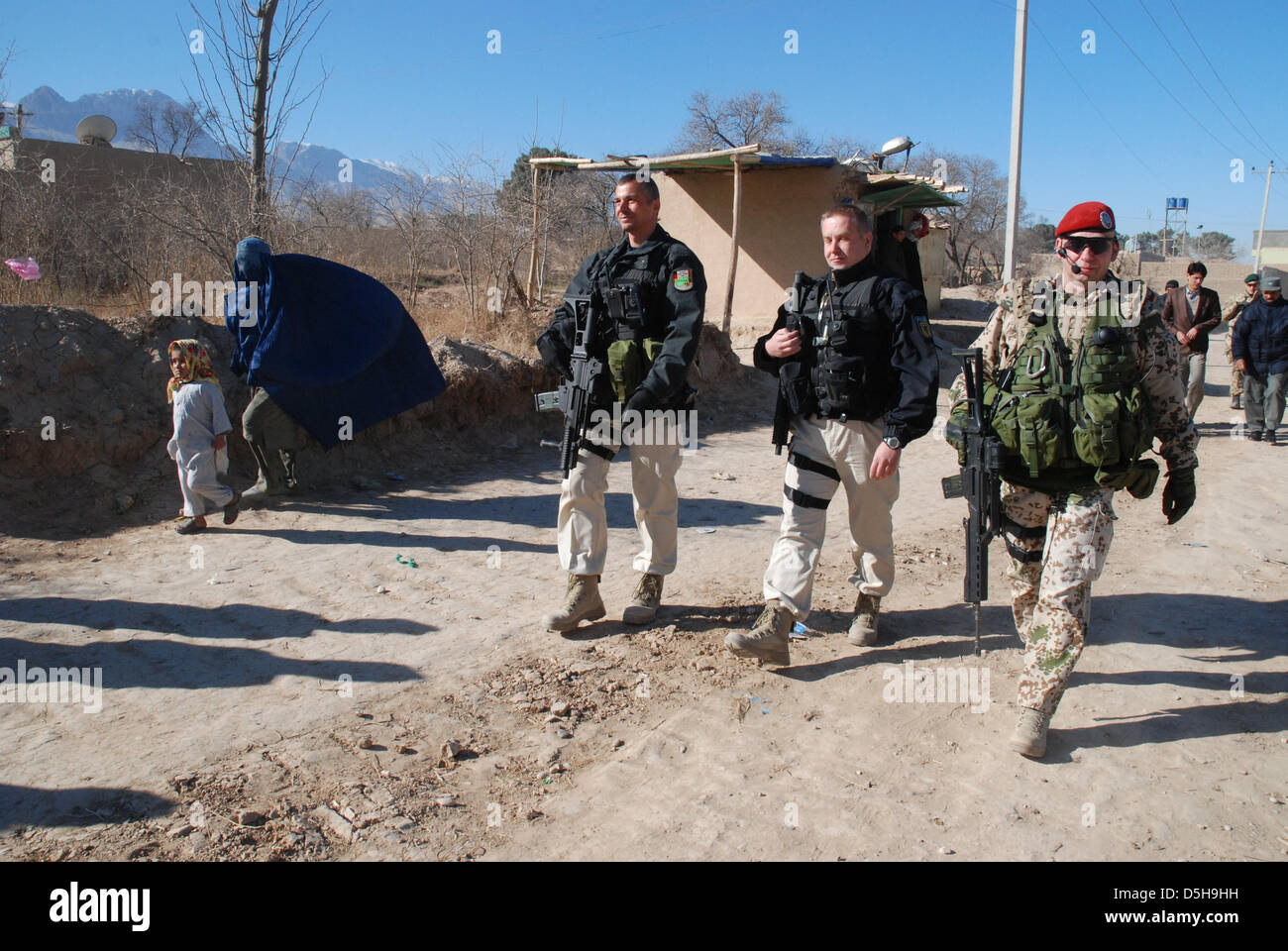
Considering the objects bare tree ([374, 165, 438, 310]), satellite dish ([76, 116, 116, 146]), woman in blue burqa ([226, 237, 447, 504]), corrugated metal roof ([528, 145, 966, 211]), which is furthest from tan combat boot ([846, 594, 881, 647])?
satellite dish ([76, 116, 116, 146])

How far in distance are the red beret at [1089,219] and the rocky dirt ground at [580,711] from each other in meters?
1.83

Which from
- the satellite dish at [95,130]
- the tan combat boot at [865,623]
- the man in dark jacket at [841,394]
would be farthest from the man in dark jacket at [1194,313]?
the satellite dish at [95,130]

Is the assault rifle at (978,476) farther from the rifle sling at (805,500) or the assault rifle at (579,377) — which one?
the assault rifle at (579,377)

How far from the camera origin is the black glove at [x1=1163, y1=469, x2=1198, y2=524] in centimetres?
320

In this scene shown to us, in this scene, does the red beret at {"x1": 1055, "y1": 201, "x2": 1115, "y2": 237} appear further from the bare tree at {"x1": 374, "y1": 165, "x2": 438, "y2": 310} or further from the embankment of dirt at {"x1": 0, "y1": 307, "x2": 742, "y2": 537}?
the bare tree at {"x1": 374, "y1": 165, "x2": 438, "y2": 310}

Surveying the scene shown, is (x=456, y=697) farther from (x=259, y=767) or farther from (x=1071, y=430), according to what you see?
(x=1071, y=430)

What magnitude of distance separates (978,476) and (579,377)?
1.81 meters

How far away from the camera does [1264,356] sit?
30.9 feet

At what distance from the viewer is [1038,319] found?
3211 mm

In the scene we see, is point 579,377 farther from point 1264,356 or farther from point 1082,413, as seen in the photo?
point 1264,356

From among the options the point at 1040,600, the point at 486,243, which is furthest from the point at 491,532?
the point at 486,243

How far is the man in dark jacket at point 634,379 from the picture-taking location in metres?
3.92

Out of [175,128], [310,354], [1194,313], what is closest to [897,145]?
[1194,313]

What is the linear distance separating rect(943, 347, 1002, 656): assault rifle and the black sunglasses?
48 cm
